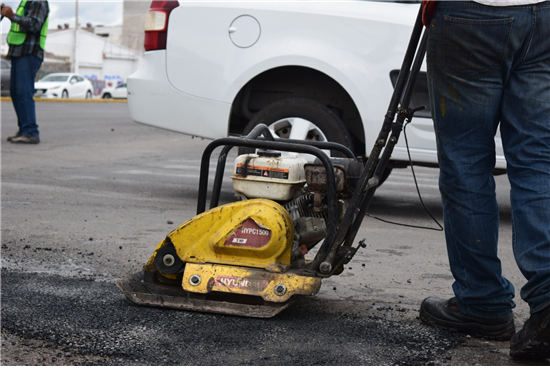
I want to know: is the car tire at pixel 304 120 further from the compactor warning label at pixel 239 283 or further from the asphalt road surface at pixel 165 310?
the compactor warning label at pixel 239 283

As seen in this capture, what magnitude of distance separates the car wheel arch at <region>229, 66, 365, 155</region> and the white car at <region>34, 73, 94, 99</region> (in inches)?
1090

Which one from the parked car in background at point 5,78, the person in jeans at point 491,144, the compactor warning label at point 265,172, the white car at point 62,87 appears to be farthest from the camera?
the white car at point 62,87

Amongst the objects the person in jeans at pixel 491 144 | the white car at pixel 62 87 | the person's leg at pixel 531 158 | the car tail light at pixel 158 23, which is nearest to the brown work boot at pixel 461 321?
the person in jeans at pixel 491 144

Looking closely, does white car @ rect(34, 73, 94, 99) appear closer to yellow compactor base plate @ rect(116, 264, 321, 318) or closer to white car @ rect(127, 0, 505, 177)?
white car @ rect(127, 0, 505, 177)

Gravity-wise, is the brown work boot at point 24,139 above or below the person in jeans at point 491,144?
below

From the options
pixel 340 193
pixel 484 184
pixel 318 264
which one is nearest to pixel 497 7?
pixel 484 184

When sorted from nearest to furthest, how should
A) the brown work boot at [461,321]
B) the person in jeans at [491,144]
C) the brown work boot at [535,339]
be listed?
the brown work boot at [535,339], the person in jeans at [491,144], the brown work boot at [461,321]

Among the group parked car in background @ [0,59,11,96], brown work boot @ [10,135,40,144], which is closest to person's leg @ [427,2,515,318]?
brown work boot @ [10,135,40,144]

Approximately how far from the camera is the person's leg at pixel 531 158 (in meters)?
2.30

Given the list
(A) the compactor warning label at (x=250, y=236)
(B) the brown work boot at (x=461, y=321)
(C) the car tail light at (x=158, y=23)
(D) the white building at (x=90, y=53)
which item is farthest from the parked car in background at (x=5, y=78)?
(D) the white building at (x=90, y=53)

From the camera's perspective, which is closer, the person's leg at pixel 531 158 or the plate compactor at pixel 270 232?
the person's leg at pixel 531 158

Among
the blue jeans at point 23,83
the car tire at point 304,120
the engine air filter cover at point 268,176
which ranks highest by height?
the engine air filter cover at point 268,176

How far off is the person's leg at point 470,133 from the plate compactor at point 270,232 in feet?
0.76

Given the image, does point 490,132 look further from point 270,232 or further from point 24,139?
point 24,139
